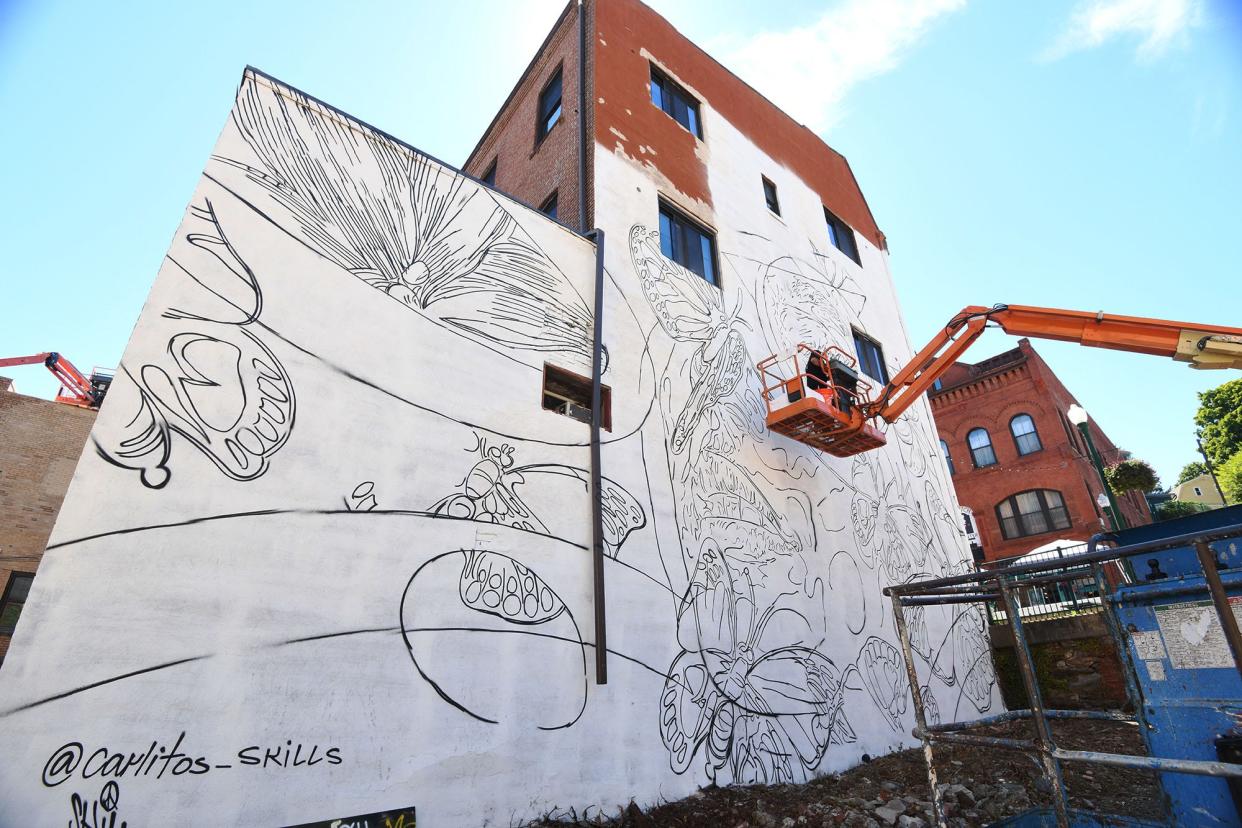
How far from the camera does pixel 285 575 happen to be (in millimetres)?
4688

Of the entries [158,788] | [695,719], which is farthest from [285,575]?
[695,719]

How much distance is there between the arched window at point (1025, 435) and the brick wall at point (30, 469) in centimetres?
3191

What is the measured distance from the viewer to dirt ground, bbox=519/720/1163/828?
18.7 ft

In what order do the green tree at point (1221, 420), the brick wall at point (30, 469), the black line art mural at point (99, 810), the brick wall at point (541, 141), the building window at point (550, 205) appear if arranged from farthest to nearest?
the green tree at point (1221, 420)
the brick wall at point (30, 469)
the building window at point (550, 205)
the brick wall at point (541, 141)
the black line art mural at point (99, 810)

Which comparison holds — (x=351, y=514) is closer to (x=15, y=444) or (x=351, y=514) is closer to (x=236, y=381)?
(x=236, y=381)

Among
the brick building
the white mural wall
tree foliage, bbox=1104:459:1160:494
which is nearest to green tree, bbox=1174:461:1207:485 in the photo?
the brick building

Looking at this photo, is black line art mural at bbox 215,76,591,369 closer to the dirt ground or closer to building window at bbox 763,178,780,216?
the dirt ground

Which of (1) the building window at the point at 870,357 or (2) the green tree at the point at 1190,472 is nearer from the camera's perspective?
(1) the building window at the point at 870,357

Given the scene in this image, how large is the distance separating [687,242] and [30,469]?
50.7 ft

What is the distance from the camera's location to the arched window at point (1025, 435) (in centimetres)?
2350

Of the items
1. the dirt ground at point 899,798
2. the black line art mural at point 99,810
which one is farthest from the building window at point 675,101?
the black line art mural at point 99,810

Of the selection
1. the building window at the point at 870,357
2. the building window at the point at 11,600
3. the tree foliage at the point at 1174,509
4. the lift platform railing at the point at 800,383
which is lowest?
the building window at the point at 11,600

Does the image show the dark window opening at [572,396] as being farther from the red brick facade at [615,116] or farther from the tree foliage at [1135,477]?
the tree foliage at [1135,477]

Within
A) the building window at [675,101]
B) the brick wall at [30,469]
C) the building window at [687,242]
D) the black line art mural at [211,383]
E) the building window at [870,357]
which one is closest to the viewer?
the black line art mural at [211,383]
